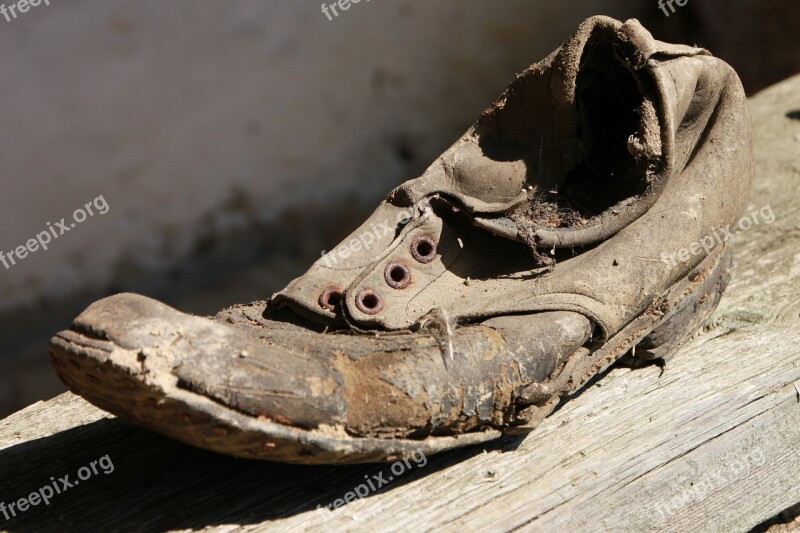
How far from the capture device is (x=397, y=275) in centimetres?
191

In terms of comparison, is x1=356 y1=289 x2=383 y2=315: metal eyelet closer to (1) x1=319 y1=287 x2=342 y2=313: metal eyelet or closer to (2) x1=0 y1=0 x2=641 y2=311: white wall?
(1) x1=319 y1=287 x2=342 y2=313: metal eyelet

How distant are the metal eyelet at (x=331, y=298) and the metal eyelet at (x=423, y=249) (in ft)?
0.64

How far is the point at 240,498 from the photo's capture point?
1.60 metres

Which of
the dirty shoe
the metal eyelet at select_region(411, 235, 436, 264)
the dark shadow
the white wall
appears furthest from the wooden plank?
the white wall

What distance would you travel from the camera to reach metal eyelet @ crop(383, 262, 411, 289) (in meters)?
1.89

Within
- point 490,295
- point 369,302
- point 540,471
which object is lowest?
point 540,471

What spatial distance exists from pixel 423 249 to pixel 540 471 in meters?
0.56

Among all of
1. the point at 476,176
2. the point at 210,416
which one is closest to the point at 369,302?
the point at 476,176

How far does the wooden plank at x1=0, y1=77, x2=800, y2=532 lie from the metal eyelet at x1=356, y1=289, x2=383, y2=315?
338 millimetres

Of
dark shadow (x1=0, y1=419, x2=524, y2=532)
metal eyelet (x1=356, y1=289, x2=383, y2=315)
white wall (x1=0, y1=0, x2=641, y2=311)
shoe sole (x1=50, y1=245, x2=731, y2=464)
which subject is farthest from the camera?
white wall (x1=0, y1=0, x2=641, y2=311)

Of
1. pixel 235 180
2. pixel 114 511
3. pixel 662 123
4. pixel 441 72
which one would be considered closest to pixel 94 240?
pixel 235 180

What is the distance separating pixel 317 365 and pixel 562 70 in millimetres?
961

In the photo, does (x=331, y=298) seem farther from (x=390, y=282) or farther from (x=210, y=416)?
(x=210, y=416)

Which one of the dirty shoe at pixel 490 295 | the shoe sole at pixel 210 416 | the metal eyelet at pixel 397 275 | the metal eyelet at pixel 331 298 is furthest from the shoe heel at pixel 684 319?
the metal eyelet at pixel 331 298
